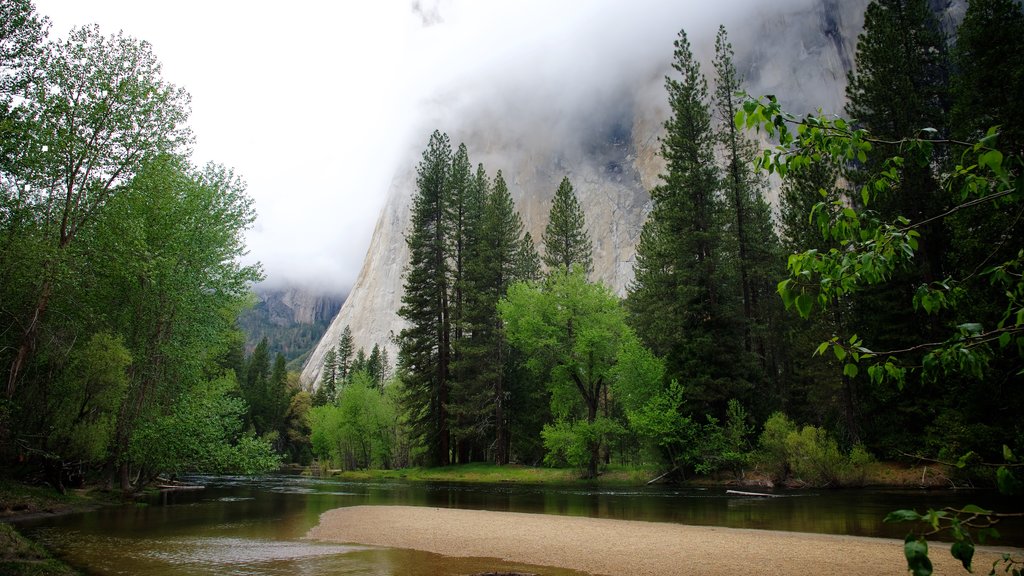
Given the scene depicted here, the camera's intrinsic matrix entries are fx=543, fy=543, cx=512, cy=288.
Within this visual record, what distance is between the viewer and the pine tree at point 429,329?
1656 inches

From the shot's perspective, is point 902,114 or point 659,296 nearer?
point 902,114

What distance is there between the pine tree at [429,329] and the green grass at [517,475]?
8.69ft

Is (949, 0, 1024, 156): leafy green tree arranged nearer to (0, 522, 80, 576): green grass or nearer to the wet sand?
the wet sand

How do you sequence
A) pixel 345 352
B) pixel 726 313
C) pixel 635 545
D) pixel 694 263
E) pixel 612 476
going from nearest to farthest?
pixel 635 545 → pixel 726 313 → pixel 694 263 → pixel 612 476 → pixel 345 352

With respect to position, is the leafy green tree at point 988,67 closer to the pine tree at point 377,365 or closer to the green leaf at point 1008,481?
the green leaf at point 1008,481

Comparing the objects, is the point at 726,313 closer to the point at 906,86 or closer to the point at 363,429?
the point at 906,86

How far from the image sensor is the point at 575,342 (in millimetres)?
31891

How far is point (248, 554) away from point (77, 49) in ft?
48.0

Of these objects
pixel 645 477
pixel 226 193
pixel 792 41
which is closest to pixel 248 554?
pixel 226 193

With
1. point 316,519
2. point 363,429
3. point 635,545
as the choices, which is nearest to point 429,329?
point 363,429

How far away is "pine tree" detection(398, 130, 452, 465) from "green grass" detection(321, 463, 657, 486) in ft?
8.69

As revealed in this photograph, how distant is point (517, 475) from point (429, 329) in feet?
46.4

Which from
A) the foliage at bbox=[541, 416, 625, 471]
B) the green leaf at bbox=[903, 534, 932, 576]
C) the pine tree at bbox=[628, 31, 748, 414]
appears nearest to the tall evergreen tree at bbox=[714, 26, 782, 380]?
the pine tree at bbox=[628, 31, 748, 414]

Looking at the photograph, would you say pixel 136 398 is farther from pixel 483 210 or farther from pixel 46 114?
pixel 483 210
